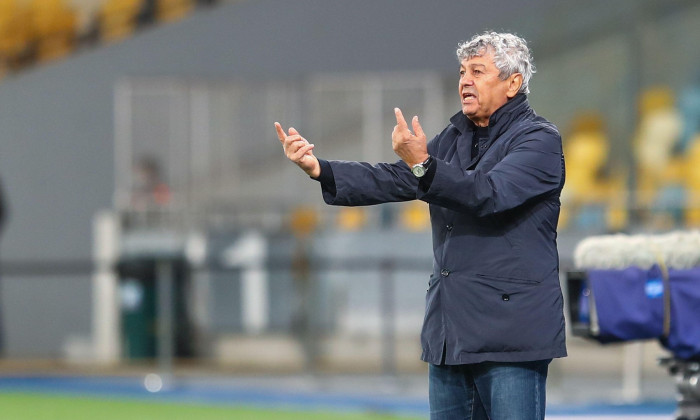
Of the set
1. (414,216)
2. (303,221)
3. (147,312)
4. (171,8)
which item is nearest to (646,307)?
(147,312)

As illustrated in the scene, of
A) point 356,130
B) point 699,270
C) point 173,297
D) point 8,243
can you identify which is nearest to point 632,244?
point 699,270

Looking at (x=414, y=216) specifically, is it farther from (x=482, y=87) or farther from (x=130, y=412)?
(x=482, y=87)

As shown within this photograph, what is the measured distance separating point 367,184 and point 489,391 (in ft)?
2.48

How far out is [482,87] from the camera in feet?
13.4

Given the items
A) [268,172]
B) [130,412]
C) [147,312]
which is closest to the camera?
[130,412]

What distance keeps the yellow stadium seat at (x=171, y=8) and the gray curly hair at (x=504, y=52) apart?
13.2 metres

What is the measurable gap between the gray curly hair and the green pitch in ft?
19.8

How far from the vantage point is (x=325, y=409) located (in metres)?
10.6

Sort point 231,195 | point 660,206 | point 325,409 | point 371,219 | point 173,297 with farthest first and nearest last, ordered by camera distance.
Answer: point 231,195 < point 371,219 < point 173,297 < point 660,206 < point 325,409

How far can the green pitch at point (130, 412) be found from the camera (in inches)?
390

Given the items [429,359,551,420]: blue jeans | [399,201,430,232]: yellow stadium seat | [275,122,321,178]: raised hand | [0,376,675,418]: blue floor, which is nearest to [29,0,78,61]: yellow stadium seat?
[399,201,430,232]: yellow stadium seat

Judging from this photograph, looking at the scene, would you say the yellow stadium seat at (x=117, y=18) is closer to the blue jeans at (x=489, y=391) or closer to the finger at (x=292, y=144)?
the finger at (x=292, y=144)

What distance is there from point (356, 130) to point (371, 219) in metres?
1.70

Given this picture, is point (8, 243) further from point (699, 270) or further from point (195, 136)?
point (699, 270)
